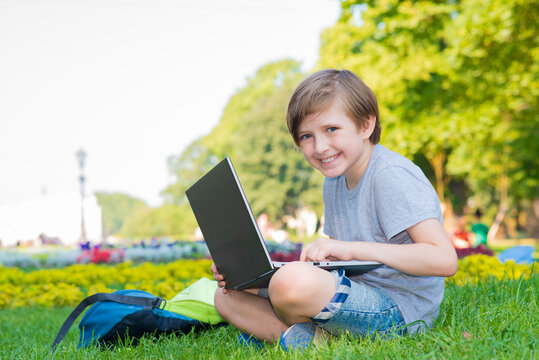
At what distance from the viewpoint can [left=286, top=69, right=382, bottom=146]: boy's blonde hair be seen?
2.37 metres

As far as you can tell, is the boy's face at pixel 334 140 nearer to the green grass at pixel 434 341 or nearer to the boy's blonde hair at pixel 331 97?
the boy's blonde hair at pixel 331 97

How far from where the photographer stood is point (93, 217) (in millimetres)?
21375

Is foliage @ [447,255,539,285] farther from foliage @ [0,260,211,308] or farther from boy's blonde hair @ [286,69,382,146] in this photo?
foliage @ [0,260,211,308]

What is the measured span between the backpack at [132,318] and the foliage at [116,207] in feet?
389

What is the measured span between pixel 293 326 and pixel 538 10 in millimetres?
9932

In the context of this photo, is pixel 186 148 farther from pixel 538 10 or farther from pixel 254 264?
pixel 254 264

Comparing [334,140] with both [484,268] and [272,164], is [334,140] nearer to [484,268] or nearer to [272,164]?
[484,268]

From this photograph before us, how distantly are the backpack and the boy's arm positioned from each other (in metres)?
1.35

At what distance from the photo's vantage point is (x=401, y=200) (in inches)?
85.1

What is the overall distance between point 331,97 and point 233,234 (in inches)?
31.1

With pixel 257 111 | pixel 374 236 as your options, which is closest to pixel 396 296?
pixel 374 236

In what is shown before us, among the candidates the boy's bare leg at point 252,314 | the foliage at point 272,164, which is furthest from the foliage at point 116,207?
the boy's bare leg at point 252,314

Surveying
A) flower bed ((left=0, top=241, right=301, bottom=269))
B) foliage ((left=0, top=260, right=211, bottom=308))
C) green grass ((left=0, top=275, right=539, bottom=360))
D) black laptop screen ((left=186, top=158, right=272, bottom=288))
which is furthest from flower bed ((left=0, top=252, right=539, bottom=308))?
flower bed ((left=0, top=241, right=301, bottom=269))

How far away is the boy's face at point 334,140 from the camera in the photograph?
2.37 m
